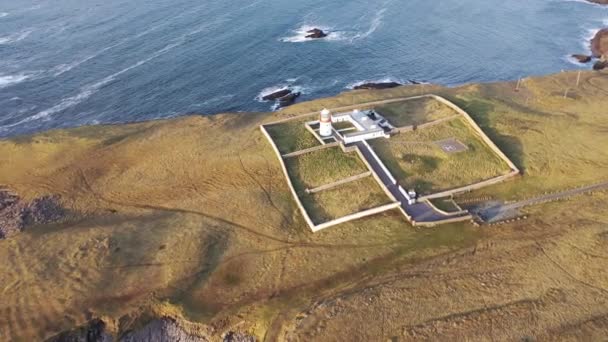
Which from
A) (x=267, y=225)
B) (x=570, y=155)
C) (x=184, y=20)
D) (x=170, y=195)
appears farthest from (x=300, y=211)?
(x=184, y=20)

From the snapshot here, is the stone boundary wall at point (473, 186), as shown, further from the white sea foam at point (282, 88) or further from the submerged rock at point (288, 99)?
the white sea foam at point (282, 88)

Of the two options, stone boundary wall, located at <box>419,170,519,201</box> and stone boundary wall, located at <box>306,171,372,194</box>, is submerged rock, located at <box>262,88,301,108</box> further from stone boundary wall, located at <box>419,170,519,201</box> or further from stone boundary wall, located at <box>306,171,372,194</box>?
stone boundary wall, located at <box>419,170,519,201</box>

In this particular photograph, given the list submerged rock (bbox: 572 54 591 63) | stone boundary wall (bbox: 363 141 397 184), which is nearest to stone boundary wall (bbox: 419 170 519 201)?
stone boundary wall (bbox: 363 141 397 184)

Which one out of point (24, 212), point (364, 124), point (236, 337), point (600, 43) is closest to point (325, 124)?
point (364, 124)

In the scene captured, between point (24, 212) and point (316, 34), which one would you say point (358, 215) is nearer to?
point (24, 212)

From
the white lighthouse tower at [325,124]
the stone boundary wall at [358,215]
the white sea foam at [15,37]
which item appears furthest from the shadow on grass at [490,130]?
the white sea foam at [15,37]

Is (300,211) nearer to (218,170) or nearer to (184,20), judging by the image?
(218,170)
